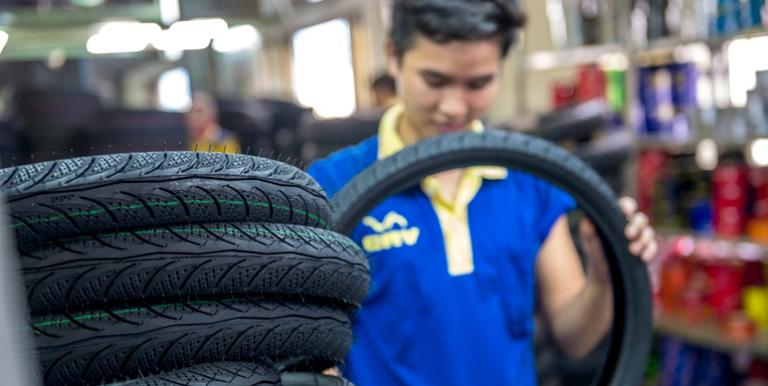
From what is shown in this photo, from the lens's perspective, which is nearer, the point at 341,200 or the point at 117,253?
the point at 117,253

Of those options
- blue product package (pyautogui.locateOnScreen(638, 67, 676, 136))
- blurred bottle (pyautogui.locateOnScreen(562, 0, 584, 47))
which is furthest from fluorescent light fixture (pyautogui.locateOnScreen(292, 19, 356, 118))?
blue product package (pyautogui.locateOnScreen(638, 67, 676, 136))

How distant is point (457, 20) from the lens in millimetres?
1383

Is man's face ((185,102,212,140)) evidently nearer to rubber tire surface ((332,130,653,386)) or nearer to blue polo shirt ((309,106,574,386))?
blue polo shirt ((309,106,574,386))

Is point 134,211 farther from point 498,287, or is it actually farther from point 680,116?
point 680,116

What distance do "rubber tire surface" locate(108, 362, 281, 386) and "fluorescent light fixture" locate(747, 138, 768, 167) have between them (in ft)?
10.5

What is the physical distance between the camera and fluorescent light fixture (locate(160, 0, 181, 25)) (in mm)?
3260

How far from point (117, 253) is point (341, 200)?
0.47 m

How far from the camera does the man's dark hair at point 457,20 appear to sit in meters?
1.39

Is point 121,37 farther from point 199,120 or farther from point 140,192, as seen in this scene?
point 140,192

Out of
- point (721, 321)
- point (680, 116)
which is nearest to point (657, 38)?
point (680, 116)

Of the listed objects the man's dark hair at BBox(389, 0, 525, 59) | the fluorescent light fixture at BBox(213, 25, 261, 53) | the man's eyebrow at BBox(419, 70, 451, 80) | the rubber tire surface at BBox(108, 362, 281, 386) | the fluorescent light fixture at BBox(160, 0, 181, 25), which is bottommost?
the rubber tire surface at BBox(108, 362, 281, 386)

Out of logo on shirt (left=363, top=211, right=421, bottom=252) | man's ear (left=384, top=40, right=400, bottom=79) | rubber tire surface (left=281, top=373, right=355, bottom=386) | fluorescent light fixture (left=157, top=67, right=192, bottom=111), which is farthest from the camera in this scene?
fluorescent light fixture (left=157, top=67, right=192, bottom=111)

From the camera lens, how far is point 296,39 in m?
12.1

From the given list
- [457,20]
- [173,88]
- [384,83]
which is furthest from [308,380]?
[173,88]
